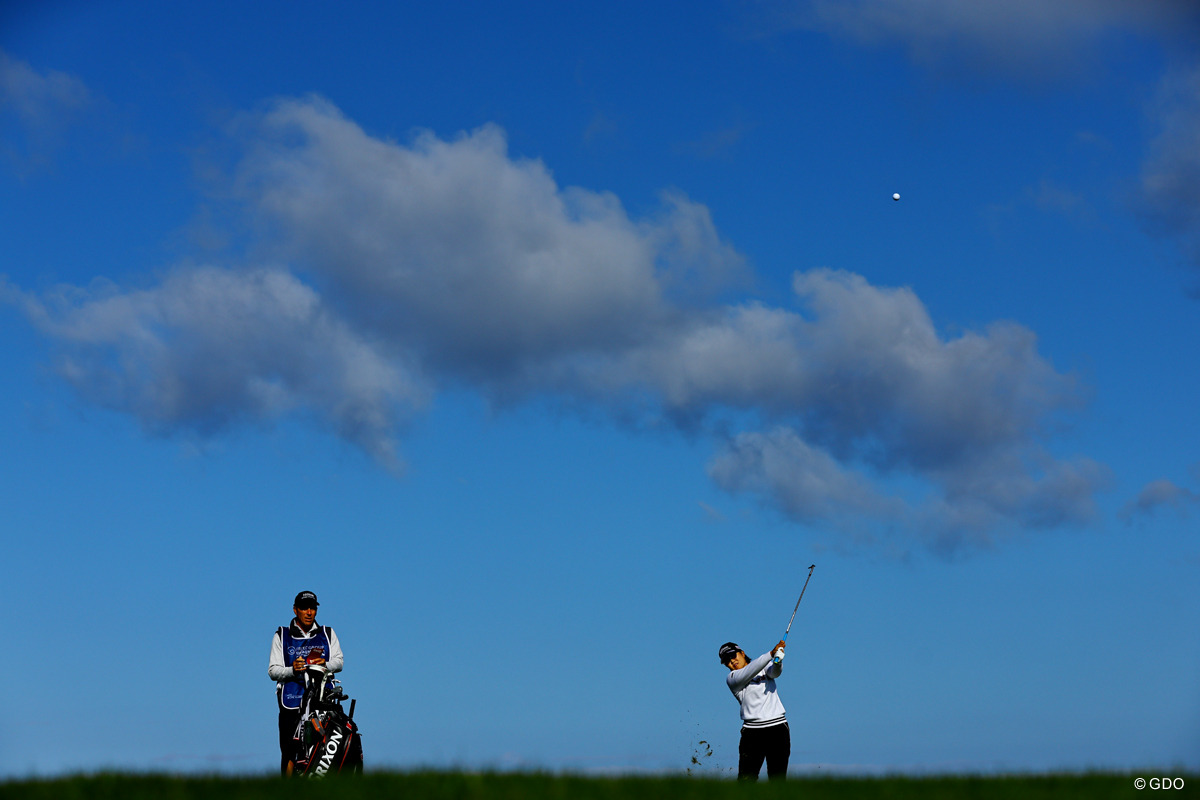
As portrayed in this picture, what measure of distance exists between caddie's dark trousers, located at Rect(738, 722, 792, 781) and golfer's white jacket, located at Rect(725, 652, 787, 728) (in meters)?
0.09

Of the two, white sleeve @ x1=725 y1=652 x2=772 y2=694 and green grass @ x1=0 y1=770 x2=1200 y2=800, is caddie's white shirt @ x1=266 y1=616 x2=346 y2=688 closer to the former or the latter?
green grass @ x1=0 y1=770 x2=1200 y2=800

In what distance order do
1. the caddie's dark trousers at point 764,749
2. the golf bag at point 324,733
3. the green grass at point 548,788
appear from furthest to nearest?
1. the caddie's dark trousers at point 764,749
2. the golf bag at point 324,733
3. the green grass at point 548,788

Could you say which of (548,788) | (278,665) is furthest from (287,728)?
(548,788)

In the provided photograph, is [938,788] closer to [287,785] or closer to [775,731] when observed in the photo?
[775,731]

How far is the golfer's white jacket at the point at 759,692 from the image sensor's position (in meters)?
14.7

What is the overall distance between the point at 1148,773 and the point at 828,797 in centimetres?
368

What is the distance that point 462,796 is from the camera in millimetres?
10352

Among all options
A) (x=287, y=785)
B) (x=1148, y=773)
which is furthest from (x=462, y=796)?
→ (x=1148, y=773)

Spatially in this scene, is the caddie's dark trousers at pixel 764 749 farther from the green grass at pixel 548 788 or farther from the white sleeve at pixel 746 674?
the green grass at pixel 548 788

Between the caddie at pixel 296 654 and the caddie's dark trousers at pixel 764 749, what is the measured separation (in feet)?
17.3

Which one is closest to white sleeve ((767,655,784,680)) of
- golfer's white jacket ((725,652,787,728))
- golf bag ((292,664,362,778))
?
golfer's white jacket ((725,652,787,728))

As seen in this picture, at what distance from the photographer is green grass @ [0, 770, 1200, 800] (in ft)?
34.4

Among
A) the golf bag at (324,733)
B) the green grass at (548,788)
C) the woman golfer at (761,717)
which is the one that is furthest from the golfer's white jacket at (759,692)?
the golf bag at (324,733)

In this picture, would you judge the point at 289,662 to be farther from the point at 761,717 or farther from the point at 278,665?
the point at 761,717
